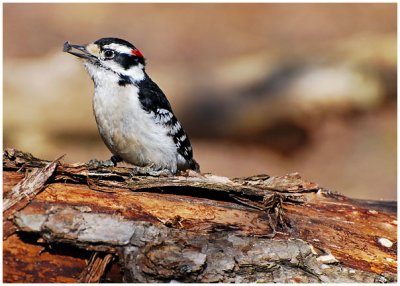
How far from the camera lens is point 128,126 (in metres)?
5.46

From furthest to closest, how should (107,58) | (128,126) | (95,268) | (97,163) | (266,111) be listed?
(266,111) → (107,58) → (128,126) → (97,163) → (95,268)

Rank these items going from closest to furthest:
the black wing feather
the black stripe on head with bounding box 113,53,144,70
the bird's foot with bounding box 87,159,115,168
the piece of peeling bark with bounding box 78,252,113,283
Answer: the piece of peeling bark with bounding box 78,252,113,283 < the bird's foot with bounding box 87,159,115,168 < the black wing feather < the black stripe on head with bounding box 113,53,144,70

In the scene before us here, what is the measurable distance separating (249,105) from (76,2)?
668 centimetres

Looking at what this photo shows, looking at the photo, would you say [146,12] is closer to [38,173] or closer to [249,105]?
[249,105]

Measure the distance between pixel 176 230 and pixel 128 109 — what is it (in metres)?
1.65

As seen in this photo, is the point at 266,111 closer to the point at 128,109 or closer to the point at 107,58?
the point at 107,58

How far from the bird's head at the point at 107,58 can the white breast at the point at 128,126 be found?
0.09 metres

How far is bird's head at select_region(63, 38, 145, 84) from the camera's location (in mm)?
5652

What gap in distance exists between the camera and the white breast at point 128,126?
5465 millimetres

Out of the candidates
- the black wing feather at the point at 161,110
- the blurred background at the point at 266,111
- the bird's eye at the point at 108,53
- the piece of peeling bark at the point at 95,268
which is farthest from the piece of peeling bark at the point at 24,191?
the blurred background at the point at 266,111

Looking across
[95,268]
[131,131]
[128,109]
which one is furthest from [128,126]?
[95,268]

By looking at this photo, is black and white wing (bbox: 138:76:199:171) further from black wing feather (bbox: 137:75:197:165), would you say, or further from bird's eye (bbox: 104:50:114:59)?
bird's eye (bbox: 104:50:114:59)

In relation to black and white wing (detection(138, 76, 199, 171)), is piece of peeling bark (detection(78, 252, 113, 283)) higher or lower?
lower

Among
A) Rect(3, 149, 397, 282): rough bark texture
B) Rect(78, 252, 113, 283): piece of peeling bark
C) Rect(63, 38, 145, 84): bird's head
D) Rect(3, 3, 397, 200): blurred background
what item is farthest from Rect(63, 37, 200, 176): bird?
Rect(3, 3, 397, 200): blurred background
